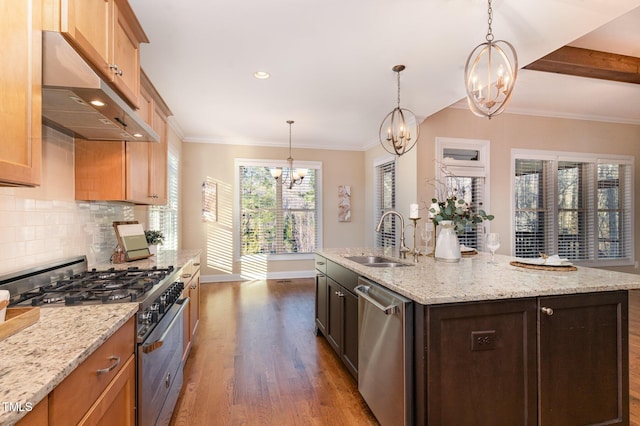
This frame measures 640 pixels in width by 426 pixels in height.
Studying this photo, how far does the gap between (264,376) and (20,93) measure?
2260 millimetres

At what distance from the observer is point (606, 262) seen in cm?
533

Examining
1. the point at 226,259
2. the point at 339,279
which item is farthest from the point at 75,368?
the point at 226,259

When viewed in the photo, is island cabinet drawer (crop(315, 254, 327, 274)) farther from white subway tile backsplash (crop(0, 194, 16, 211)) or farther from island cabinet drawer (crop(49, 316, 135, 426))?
white subway tile backsplash (crop(0, 194, 16, 211))

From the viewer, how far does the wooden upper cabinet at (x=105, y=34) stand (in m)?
1.17

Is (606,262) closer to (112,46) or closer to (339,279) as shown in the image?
(339,279)

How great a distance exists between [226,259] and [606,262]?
22.1ft

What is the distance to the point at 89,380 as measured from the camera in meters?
0.93

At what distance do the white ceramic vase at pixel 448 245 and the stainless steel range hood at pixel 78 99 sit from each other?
2.21 m

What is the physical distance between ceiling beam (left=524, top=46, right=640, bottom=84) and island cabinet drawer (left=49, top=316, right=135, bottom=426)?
13.4ft

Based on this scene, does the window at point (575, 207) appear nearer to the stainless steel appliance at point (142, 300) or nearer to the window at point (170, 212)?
the stainless steel appliance at point (142, 300)

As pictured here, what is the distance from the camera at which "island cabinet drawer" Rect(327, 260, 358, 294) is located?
2203 mm

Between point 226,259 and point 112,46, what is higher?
point 112,46

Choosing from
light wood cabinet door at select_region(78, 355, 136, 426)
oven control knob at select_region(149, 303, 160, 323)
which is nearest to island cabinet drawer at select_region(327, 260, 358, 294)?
oven control knob at select_region(149, 303, 160, 323)

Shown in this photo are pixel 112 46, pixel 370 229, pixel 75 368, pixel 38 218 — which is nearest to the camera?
pixel 75 368
